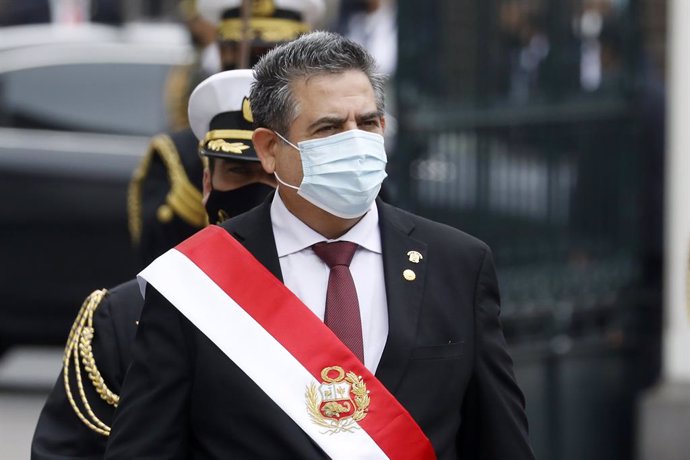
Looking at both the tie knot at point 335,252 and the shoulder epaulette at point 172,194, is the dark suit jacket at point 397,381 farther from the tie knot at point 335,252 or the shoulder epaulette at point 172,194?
the shoulder epaulette at point 172,194

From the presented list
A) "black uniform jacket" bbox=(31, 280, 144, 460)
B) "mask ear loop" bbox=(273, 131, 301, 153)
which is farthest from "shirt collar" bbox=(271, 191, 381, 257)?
"black uniform jacket" bbox=(31, 280, 144, 460)

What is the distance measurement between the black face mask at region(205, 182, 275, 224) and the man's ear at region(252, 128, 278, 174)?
0.76 metres

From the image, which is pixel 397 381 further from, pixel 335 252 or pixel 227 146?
pixel 227 146

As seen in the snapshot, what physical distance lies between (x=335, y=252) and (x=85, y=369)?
807 mm

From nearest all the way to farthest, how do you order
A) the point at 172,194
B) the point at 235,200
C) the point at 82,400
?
the point at 82,400
the point at 235,200
the point at 172,194

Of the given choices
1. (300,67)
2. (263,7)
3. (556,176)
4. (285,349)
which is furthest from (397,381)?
(556,176)

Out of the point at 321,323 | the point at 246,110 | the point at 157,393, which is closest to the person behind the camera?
the point at 157,393

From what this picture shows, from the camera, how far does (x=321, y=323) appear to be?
11.1 feet

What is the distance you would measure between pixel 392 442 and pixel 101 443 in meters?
0.85

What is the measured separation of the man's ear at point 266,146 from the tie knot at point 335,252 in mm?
207

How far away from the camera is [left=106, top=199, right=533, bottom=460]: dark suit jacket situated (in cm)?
331

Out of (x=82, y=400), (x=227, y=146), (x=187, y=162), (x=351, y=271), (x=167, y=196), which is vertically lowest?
(x=82, y=400)

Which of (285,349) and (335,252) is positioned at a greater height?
(335,252)

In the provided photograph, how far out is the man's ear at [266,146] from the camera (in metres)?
3.52
